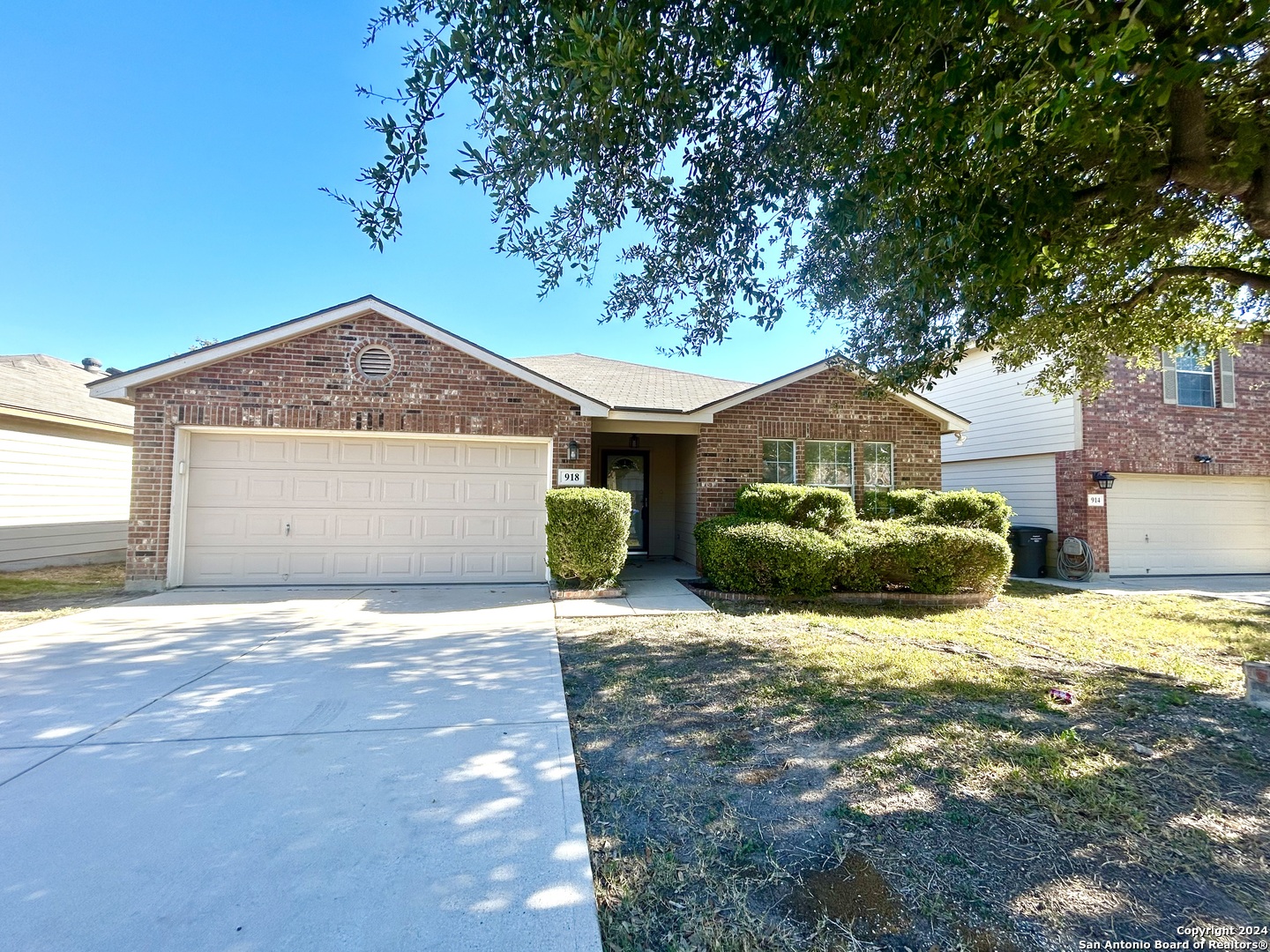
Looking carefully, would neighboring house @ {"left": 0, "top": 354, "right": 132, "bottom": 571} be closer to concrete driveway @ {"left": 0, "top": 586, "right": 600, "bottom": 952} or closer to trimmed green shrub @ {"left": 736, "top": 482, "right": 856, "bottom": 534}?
concrete driveway @ {"left": 0, "top": 586, "right": 600, "bottom": 952}

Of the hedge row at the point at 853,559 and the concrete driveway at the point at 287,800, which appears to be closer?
the concrete driveway at the point at 287,800

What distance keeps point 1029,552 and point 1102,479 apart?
1965mm

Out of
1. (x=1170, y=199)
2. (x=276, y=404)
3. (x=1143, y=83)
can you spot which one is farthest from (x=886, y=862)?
(x=276, y=404)

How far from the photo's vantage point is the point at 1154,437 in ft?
36.3

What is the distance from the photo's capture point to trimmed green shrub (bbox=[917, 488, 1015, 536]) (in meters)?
8.73

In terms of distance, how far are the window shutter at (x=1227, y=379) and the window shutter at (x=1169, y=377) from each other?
1.11 m

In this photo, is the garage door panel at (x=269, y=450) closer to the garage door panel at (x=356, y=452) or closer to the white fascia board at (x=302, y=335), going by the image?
the garage door panel at (x=356, y=452)

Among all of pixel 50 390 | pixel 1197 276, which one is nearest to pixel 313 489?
pixel 50 390

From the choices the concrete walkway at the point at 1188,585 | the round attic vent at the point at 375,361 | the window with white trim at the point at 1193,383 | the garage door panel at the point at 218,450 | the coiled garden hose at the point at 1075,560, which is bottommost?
the concrete walkway at the point at 1188,585

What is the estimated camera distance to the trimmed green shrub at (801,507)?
8.52 m

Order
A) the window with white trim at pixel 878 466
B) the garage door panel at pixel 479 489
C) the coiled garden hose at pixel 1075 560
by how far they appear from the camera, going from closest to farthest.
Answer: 1. the garage door panel at pixel 479 489
2. the window with white trim at pixel 878 466
3. the coiled garden hose at pixel 1075 560

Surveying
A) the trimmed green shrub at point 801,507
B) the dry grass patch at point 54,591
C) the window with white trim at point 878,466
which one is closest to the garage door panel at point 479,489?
the trimmed green shrub at point 801,507

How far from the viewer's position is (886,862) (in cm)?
217

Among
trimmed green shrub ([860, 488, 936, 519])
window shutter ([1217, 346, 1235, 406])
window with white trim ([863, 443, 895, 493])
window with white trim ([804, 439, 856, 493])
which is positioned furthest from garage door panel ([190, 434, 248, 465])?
window shutter ([1217, 346, 1235, 406])
